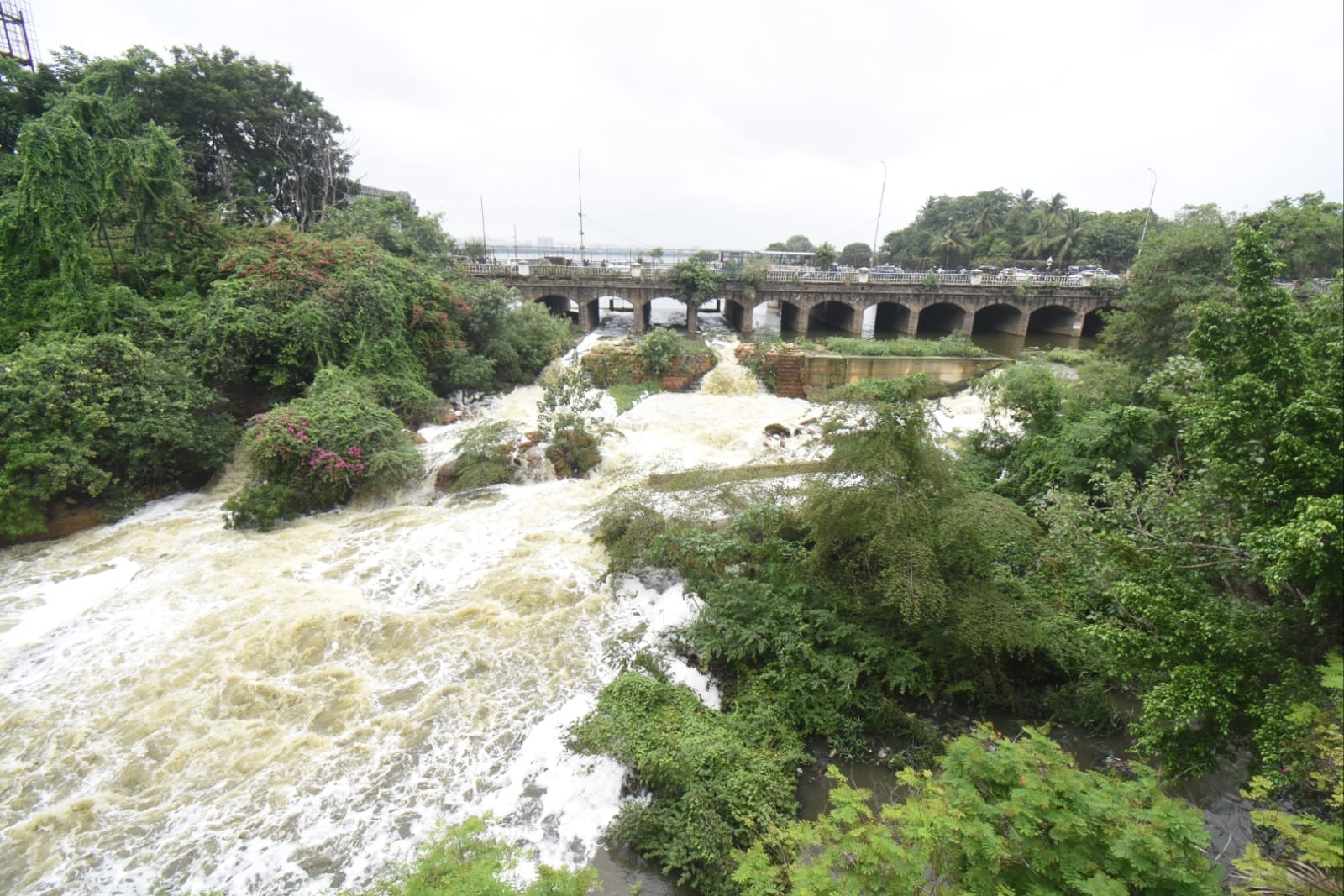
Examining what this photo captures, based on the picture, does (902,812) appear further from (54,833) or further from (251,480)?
(251,480)

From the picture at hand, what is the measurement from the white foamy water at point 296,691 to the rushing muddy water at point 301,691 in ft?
0.09

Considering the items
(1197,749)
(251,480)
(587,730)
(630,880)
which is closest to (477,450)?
(251,480)

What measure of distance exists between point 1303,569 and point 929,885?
345cm

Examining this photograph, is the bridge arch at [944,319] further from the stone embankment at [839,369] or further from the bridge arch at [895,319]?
the stone embankment at [839,369]

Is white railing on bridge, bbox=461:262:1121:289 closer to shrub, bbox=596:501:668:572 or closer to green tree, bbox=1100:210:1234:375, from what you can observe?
green tree, bbox=1100:210:1234:375

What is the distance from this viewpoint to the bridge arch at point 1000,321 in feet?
111

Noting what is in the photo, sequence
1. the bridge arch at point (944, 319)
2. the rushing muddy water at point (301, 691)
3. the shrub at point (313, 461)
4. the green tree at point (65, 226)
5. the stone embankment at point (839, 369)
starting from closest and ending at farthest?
the rushing muddy water at point (301, 691), the shrub at point (313, 461), the green tree at point (65, 226), the stone embankment at point (839, 369), the bridge arch at point (944, 319)

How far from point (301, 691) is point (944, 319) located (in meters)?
39.7

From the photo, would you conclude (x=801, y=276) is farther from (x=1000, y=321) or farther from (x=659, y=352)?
(x=659, y=352)

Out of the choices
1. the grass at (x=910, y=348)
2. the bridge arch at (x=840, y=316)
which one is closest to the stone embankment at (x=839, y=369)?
the grass at (x=910, y=348)

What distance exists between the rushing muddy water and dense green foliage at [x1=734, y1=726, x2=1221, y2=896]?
7.23ft

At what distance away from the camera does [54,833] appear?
5887 mm

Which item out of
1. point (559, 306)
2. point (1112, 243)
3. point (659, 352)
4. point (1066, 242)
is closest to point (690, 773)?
point (659, 352)

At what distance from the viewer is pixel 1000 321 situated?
122ft
